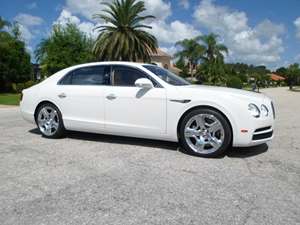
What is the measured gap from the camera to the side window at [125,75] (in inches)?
215

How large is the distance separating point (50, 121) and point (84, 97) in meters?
1.07

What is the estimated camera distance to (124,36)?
3141 centimetres

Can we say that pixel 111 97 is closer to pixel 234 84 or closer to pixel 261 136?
pixel 261 136

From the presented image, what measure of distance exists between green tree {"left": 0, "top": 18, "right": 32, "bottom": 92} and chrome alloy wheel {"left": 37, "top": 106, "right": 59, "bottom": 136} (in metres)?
28.3

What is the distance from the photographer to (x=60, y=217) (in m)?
2.81

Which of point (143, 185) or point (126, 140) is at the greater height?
point (126, 140)

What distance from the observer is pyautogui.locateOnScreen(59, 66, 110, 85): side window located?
5723mm

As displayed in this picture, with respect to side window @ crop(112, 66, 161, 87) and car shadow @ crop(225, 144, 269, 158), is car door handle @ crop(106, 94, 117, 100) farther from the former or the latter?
car shadow @ crop(225, 144, 269, 158)

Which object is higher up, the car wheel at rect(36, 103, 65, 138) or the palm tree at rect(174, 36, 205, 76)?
the palm tree at rect(174, 36, 205, 76)

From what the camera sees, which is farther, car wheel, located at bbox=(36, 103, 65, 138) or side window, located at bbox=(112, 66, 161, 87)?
car wheel, located at bbox=(36, 103, 65, 138)

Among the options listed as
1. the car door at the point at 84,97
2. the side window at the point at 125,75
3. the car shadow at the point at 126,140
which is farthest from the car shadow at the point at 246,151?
the car door at the point at 84,97

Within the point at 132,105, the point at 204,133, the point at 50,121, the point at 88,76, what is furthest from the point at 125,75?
the point at 50,121

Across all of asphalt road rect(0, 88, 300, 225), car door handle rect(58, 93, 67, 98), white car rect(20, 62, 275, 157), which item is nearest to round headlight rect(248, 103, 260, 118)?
white car rect(20, 62, 275, 157)

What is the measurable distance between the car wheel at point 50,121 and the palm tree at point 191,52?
56767 mm
